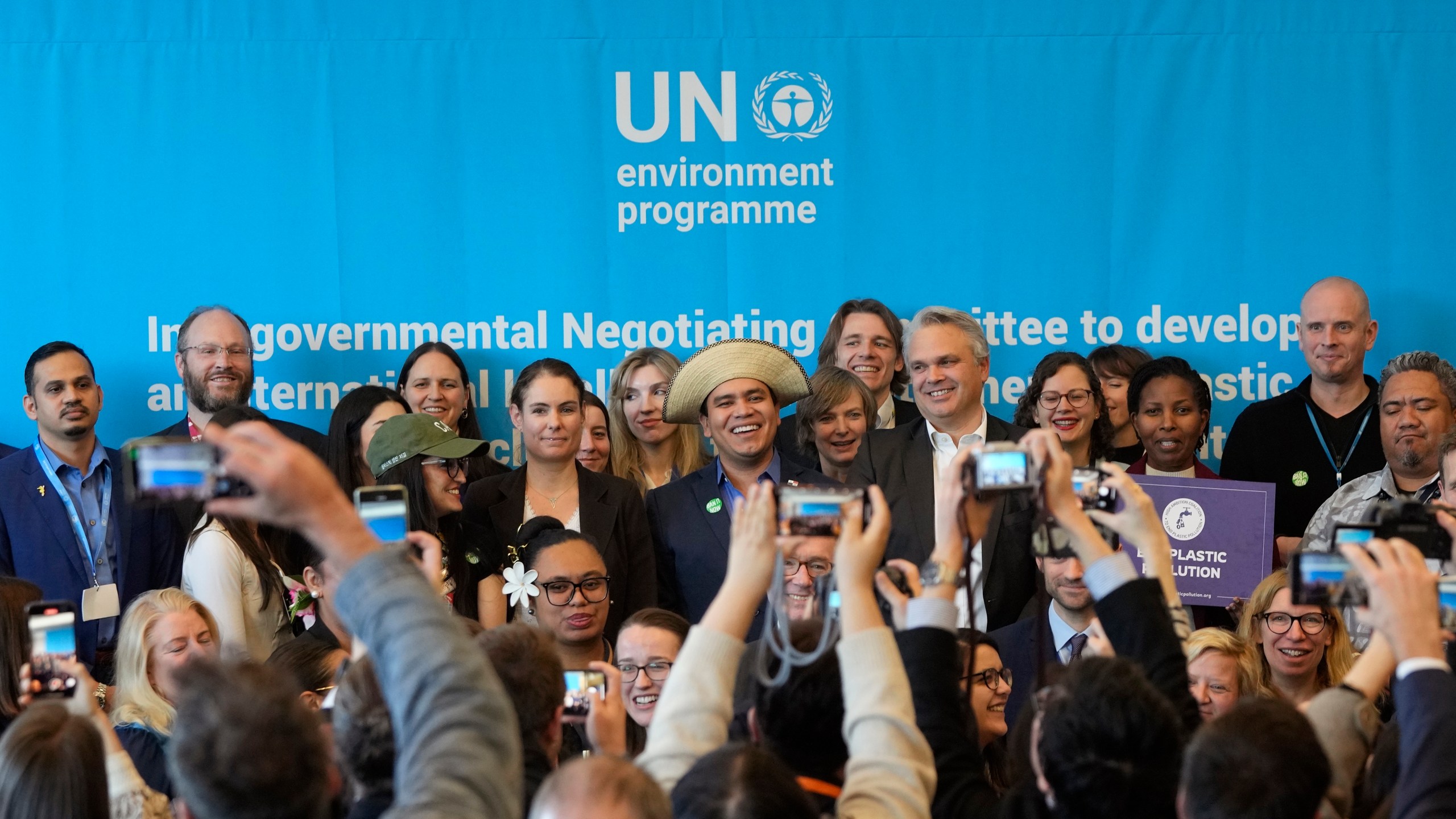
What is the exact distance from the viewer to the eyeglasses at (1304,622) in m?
4.05

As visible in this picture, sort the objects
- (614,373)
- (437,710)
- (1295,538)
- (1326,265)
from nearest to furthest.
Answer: (437,710) → (1295,538) → (614,373) → (1326,265)

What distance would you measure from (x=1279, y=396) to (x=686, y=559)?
8.04 ft

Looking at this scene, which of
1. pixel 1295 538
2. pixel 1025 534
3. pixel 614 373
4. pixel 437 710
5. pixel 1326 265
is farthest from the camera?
pixel 1326 265

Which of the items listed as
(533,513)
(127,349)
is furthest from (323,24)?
(533,513)

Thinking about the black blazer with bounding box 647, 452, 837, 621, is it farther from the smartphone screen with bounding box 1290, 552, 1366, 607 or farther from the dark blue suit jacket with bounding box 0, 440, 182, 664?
the smartphone screen with bounding box 1290, 552, 1366, 607

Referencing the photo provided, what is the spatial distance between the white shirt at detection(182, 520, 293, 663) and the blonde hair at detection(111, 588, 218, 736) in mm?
470

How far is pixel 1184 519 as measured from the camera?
15.2 feet

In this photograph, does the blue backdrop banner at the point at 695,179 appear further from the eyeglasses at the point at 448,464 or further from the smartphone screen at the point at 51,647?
the smartphone screen at the point at 51,647

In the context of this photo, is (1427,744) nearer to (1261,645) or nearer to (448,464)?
(1261,645)

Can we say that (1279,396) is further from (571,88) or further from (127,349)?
(127,349)

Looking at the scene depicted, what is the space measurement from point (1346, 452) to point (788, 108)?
2471 mm

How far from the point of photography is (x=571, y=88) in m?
5.97

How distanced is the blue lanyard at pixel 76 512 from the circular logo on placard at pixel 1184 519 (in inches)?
141

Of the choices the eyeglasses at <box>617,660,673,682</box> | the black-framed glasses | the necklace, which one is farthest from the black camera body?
the necklace
